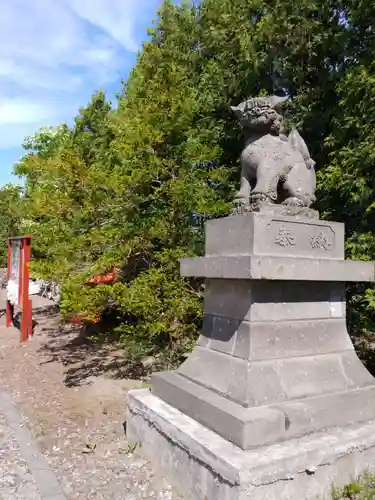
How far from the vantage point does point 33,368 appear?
7750 millimetres

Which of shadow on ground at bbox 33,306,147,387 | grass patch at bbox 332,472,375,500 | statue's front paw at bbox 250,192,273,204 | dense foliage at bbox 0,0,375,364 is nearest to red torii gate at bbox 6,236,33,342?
shadow on ground at bbox 33,306,147,387

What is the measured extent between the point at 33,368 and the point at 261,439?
5769mm

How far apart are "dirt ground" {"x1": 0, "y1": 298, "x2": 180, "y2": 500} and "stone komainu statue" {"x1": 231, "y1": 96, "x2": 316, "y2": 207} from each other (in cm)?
264

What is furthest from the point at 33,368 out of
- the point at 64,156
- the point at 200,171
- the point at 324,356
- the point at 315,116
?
the point at 315,116

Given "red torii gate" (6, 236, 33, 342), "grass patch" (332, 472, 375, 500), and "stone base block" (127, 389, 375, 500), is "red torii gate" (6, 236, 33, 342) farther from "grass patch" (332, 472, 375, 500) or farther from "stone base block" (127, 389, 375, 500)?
"grass patch" (332, 472, 375, 500)

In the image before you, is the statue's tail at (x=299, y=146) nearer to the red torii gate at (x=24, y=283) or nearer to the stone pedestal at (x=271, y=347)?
the stone pedestal at (x=271, y=347)

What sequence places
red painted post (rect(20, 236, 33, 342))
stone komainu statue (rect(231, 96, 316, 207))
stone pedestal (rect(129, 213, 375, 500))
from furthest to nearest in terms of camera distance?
red painted post (rect(20, 236, 33, 342))
stone komainu statue (rect(231, 96, 316, 207))
stone pedestal (rect(129, 213, 375, 500))

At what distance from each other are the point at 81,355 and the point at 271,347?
5.97 m

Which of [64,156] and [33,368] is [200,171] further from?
[33,368]

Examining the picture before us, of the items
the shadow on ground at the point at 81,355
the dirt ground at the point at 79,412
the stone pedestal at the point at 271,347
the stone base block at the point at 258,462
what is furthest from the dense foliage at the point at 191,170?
the stone base block at the point at 258,462

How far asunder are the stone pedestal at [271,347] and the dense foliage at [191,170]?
6.21ft

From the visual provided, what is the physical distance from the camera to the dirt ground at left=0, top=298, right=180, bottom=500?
369 cm

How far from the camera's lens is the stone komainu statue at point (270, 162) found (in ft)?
12.5

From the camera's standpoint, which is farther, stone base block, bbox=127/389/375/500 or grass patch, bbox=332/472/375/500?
grass patch, bbox=332/472/375/500
